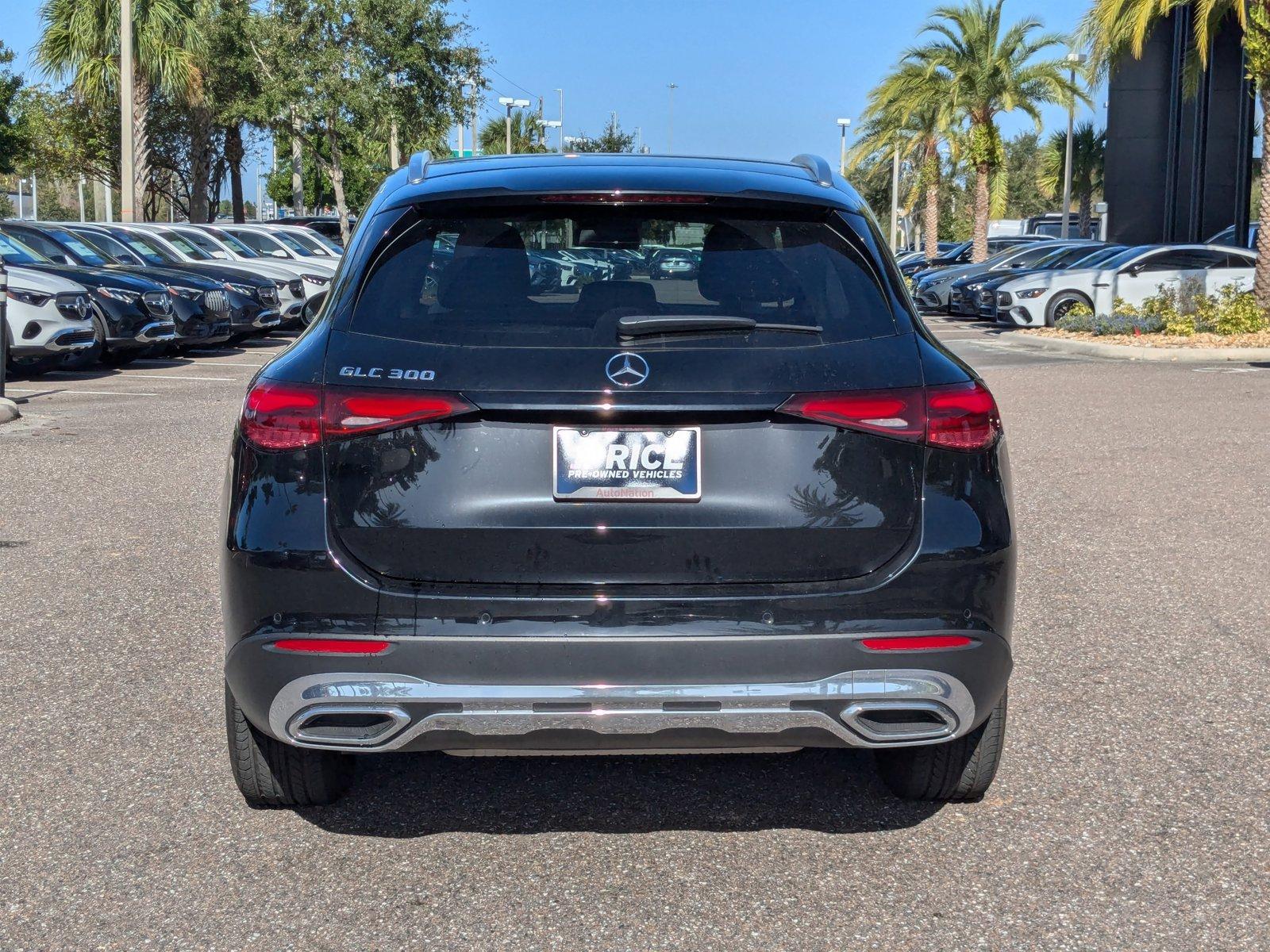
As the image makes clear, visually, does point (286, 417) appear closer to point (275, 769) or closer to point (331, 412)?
point (331, 412)

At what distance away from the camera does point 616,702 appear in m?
3.31

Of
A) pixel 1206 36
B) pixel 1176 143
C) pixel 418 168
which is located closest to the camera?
pixel 418 168

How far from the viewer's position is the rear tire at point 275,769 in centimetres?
386

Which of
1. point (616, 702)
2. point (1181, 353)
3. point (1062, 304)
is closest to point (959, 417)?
point (616, 702)

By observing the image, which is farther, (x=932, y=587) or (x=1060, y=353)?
(x=1060, y=353)

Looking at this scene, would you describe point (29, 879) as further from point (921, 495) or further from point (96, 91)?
point (96, 91)

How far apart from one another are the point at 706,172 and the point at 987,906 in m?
1.94

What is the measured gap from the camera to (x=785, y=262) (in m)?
3.64

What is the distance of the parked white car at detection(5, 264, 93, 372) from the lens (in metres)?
15.2

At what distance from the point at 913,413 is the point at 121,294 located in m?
15.2

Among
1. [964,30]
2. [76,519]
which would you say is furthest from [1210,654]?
[964,30]

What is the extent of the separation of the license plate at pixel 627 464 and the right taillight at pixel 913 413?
245 mm

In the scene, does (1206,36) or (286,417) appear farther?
(1206,36)

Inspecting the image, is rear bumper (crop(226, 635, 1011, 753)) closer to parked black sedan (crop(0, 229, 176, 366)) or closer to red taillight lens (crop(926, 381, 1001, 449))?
red taillight lens (crop(926, 381, 1001, 449))
